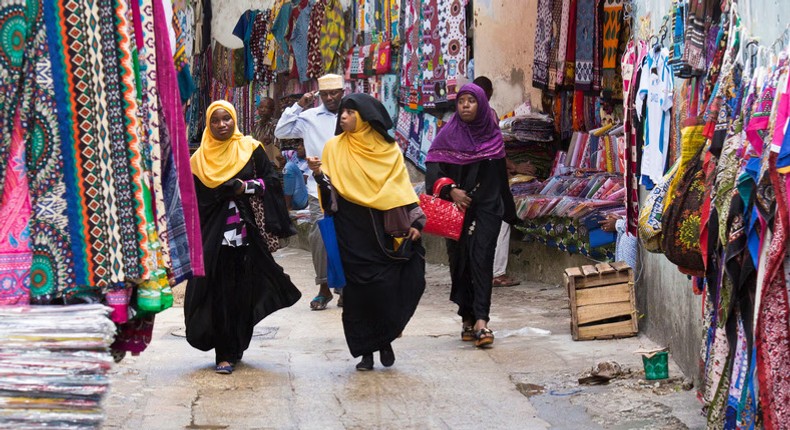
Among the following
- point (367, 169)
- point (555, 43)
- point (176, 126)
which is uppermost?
point (555, 43)

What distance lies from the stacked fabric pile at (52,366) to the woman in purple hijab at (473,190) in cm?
503

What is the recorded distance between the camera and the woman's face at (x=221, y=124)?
7633mm

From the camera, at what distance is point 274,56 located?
1791cm

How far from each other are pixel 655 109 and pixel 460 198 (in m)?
1.62

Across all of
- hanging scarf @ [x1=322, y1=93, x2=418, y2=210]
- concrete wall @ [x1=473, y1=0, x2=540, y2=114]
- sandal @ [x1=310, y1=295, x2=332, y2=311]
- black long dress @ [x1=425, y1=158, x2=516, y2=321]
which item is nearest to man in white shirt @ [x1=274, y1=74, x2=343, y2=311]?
sandal @ [x1=310, y1=295, x2=332, y2=311]

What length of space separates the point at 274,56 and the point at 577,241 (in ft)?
27.6

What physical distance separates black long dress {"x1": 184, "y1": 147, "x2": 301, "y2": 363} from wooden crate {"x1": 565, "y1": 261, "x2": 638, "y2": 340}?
6.18 feet

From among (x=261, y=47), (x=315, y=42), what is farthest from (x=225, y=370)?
(x=261, y=47)

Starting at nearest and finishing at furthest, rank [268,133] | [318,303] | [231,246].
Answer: [231,246]
[318,303]
[268,133]

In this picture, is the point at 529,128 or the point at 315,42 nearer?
the point at 529,128

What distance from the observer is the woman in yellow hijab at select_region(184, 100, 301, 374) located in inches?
295

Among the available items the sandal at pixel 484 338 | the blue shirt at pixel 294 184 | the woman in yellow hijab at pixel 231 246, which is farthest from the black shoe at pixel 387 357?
the blue shirt at pixel 294 184

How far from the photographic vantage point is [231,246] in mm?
7531

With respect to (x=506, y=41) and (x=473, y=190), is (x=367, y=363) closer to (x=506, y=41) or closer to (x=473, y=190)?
(x=473, y=190)
